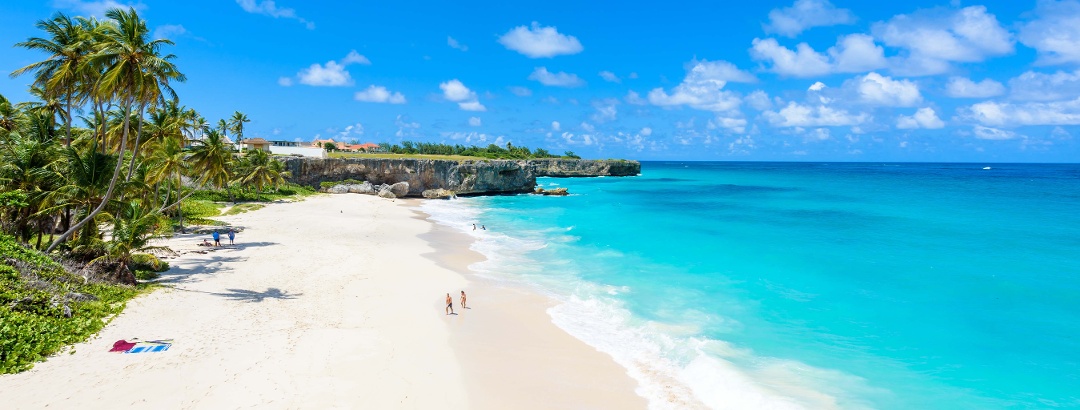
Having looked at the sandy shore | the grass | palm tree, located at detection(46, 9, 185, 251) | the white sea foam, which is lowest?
the white sea foam

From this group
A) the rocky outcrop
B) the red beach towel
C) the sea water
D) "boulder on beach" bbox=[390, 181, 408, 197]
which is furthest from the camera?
the rocky outcrop

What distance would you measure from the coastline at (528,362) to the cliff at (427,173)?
45.7 metres

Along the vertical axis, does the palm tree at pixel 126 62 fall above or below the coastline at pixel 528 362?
above

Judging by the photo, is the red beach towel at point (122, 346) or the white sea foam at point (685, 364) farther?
the white sea foam at point (685, 364)

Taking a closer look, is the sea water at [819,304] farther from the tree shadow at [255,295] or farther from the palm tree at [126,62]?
the palm tree at [126,62]

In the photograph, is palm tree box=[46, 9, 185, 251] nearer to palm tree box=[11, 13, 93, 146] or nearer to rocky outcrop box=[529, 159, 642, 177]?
palm tree box=[11, 13, 93, 146]

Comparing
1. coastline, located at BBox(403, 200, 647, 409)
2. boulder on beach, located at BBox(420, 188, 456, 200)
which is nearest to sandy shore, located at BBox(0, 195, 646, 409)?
coastline, located at BBox(403, 200, 647, 409)

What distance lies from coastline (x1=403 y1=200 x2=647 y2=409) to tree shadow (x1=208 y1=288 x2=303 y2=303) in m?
6.19

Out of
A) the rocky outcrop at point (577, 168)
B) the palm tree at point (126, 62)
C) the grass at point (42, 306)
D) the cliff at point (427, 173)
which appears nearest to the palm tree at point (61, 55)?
the palm tree at point (126, 62)

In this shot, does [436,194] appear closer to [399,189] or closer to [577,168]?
[399,189]

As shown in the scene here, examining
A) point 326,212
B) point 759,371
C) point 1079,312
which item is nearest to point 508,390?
point 759,371

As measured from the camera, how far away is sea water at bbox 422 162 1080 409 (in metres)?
13.2

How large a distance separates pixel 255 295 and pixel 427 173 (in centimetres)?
4701

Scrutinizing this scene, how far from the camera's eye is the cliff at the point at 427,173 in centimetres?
6072
